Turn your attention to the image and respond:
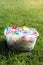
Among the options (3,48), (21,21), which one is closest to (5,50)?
(3,48)

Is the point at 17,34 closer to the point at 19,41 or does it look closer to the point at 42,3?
the point at 19,41

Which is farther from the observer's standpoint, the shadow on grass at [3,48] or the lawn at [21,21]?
the shadow on grass at [3,48]

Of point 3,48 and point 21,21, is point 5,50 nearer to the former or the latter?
point 3,48

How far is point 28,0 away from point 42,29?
2.84 m

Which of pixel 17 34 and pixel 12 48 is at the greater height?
pixel 17 34

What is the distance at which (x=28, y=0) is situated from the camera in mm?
7406

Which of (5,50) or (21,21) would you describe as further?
(21,21)

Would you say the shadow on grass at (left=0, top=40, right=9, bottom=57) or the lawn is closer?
the lawn

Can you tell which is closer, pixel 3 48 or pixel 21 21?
pixel 3 48

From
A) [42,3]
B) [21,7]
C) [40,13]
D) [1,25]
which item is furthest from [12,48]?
[42,3]

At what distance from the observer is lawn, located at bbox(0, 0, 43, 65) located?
3551 mm

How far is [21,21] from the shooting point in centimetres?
526

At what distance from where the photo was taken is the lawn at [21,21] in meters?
3.55

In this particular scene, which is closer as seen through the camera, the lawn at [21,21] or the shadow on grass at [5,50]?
the lawn at [21,21]
